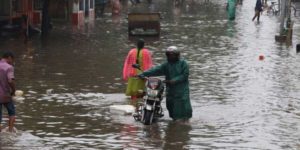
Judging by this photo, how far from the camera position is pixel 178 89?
1438 centimetres

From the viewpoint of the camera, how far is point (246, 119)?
1509cm

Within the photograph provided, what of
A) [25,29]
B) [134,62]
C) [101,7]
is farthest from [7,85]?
[101,7]

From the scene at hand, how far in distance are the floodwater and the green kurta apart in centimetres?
28

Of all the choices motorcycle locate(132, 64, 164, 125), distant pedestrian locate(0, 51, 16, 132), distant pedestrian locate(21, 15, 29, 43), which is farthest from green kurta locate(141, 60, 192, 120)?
distant pedestrian locate(21, 15, 29, 43)

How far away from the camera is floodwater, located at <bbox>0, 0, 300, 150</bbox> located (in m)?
13.0

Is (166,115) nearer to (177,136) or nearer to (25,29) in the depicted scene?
(177,136)

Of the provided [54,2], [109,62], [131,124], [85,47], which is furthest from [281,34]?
[131,124]

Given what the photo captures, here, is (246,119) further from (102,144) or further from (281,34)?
(281,34)

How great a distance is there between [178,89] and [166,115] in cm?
118

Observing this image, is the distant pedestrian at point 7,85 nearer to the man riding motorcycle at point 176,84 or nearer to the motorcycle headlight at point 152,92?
the motorcycle headlight at point 152,92

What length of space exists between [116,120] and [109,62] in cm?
998

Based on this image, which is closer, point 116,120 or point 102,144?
point 102,144

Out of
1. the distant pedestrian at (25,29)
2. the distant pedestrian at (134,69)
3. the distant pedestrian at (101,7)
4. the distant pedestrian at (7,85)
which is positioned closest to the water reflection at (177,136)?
the distant pedestrian at (134,69)

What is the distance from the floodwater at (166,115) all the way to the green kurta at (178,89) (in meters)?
0.28
